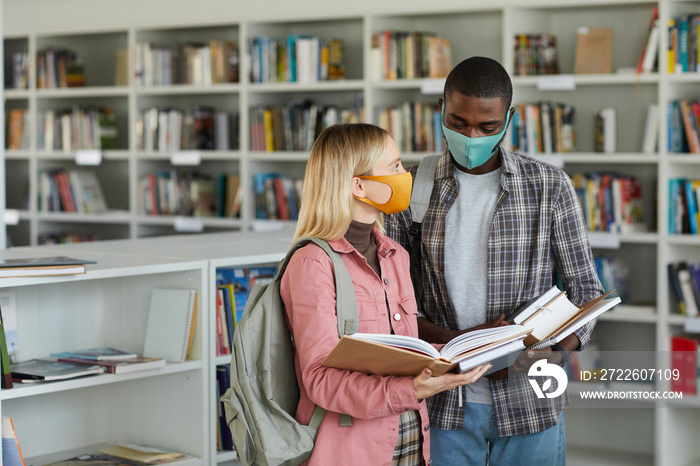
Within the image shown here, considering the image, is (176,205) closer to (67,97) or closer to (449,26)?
(67,97)

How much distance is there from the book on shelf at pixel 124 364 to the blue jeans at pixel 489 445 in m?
0.85

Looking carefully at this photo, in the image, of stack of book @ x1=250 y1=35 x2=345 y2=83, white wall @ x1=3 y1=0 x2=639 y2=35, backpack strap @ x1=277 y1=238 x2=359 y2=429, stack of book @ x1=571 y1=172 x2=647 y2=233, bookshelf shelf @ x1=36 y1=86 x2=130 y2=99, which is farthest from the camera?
bookshelf shelf @ x1=36 y1=86 x2=130 y2=99

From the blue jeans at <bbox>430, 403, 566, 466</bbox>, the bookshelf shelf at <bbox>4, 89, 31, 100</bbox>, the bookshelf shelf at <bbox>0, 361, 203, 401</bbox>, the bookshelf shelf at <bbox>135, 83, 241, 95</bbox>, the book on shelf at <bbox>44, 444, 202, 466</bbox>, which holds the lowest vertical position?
the book on shelf at <bbox>44, 444, 202, 466</bbox>

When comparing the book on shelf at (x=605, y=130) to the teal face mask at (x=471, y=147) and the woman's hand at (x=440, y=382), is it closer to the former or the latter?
the teal face mask at (x=471, y=147)

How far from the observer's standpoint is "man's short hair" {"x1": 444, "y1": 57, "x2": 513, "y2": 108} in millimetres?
1750

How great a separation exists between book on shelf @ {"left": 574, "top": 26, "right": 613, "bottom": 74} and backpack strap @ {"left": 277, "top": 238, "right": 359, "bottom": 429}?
303cm

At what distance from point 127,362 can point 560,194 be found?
1.22m

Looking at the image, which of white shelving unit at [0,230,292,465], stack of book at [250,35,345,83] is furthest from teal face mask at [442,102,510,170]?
stack of book at [250,35,345,83]

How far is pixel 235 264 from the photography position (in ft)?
8.02

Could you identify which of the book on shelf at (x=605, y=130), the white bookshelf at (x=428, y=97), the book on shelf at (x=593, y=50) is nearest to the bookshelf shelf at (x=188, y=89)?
the white bookshelf at (x=428, y=97)

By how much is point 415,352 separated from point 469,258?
1.40ft

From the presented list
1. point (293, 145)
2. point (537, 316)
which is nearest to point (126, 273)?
point (537, 316)

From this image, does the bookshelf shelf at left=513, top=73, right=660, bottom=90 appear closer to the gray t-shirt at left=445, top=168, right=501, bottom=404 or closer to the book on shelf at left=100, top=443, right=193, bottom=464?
the gray t-shirt at left=445, top=168, right=501, bottom=404

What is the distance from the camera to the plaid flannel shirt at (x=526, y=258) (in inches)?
69.6
